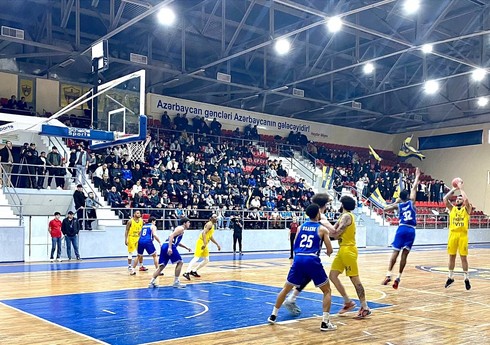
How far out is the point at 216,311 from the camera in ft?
28.9

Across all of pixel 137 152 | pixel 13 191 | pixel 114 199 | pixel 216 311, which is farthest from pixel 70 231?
pixel 216 311

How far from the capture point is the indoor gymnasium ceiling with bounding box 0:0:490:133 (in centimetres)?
2153

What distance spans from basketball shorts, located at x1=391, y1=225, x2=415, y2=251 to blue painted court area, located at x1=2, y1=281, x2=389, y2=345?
80.8 inches

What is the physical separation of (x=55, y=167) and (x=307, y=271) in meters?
14.6

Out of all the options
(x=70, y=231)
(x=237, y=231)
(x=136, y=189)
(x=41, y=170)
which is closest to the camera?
(x=70, y=231)

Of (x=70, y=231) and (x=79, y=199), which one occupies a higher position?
(x=79, y=199)

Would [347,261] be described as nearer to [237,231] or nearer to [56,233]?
[56,233]

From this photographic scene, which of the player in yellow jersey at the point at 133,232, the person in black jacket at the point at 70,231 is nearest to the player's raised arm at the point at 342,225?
the player in yellow jersey at the point at 133,232

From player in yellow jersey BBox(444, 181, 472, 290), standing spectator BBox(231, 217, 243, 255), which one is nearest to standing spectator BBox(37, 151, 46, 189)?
standing spectator BBox(231, 217, 243, 255)

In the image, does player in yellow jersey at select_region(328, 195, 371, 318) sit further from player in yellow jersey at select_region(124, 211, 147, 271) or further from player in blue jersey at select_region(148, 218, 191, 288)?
player in yellow jersey at select_region(124, 211, 147, 271)

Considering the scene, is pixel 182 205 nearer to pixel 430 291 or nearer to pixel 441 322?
pixel 430 291

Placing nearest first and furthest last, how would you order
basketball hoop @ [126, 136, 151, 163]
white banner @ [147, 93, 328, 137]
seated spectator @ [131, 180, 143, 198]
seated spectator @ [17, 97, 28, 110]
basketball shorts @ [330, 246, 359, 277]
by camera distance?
basketball shorts @ [330, 246, 359, 277], seated spectator @ [131, 180, 143, 198], basketball hoop @ [126, 136, 151, 163], seated spectator @ [17, 97, 28, 110], white banner @ [147, 93, 328, 137]

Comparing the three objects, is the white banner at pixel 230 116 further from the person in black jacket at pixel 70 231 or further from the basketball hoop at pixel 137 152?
the person in black jacket at pixel 70 231

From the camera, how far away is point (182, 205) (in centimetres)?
2219
